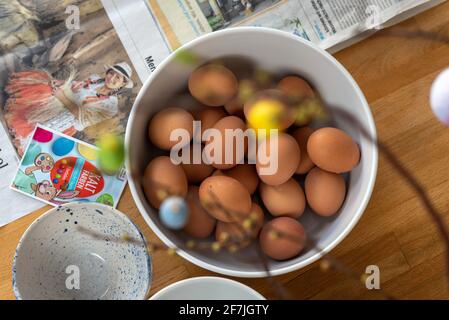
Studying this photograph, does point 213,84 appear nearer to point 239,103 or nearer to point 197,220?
point 239,103

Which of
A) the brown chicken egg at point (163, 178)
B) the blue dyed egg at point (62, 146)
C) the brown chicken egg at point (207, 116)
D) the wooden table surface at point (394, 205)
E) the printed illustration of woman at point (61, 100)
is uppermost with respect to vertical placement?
the printed illustration of woman at point (61, 100)

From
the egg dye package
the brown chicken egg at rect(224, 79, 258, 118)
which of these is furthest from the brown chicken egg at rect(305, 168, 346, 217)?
the egg dye package

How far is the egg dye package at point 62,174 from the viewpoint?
629mm

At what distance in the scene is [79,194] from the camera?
2.08ft

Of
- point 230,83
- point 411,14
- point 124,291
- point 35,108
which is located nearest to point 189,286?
point 124,291

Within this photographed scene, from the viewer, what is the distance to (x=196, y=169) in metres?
0.56

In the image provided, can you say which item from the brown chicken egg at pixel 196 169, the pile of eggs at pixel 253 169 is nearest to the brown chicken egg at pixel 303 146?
the pile of eggs at pixel 253 169

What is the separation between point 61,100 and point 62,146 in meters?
0.06

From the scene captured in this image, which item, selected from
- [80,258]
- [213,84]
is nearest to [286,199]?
[213,84]

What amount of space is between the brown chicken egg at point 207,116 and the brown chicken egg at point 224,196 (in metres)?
0.07

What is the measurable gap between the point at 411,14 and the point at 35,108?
49 cm

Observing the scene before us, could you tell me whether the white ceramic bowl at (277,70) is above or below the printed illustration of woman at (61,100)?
below

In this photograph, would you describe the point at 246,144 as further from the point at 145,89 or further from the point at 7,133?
the point at 7,133

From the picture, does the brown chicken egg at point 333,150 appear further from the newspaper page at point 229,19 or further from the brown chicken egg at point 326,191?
the newspaper page at point 229,19
